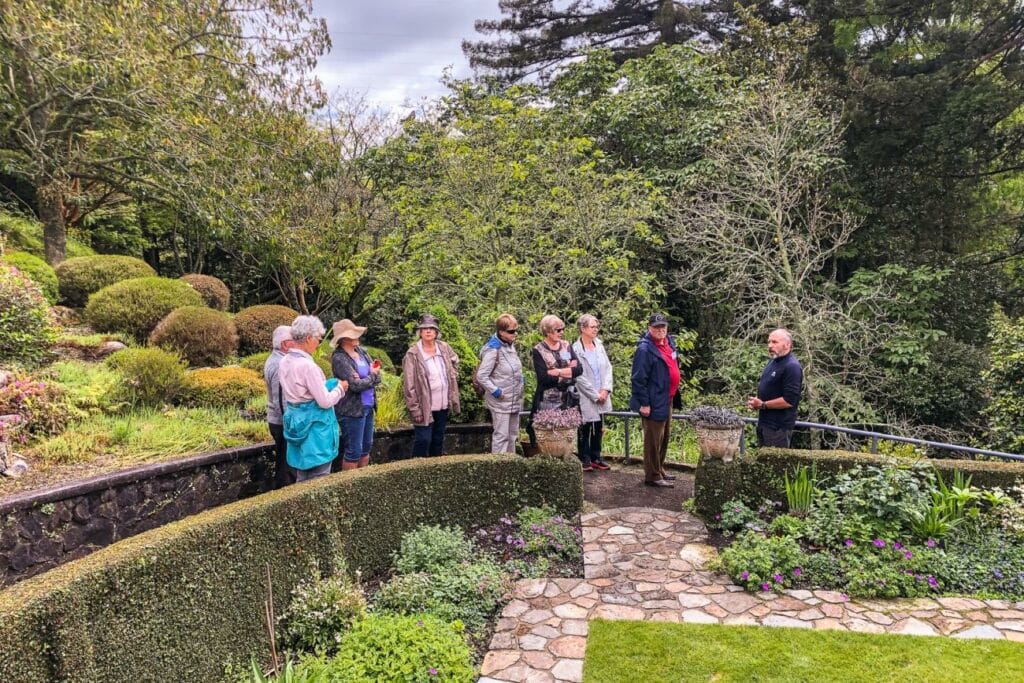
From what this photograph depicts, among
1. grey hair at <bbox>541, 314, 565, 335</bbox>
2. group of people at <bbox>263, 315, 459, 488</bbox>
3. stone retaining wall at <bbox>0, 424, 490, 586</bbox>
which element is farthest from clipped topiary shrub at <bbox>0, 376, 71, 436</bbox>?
grey hair at <bbox>541, 314, 565, 335</bbox>

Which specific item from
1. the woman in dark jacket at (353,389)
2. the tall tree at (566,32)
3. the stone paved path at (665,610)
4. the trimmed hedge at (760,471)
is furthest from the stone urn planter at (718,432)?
the tall tree at (566,32)

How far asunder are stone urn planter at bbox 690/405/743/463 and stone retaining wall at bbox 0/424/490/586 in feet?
12.4

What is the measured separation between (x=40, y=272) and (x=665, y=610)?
36.3 ft

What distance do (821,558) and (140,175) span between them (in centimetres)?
1103

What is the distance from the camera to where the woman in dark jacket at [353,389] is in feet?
15.4

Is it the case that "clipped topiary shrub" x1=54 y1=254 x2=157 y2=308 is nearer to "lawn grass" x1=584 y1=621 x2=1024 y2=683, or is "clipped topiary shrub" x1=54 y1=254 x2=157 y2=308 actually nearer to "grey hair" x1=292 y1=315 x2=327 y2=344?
"grey hair" x1=292 y1=315 x2=327 y2=344

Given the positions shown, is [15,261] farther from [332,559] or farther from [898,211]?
[898,211]

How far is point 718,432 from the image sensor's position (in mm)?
4945

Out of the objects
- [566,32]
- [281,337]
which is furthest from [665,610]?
[566,32]

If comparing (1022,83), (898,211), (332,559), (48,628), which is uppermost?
(1022,83)

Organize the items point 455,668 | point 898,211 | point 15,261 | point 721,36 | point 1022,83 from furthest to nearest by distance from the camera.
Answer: point 721,36
point 898,211
point 1022,83
point 15,261
point 455,668

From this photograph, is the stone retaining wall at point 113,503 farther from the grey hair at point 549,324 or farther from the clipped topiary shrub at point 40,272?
the clipped topiary shrub at point 40,272

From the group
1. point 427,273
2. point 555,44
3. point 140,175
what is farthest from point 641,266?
point 140,175

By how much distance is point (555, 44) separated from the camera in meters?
16.6
